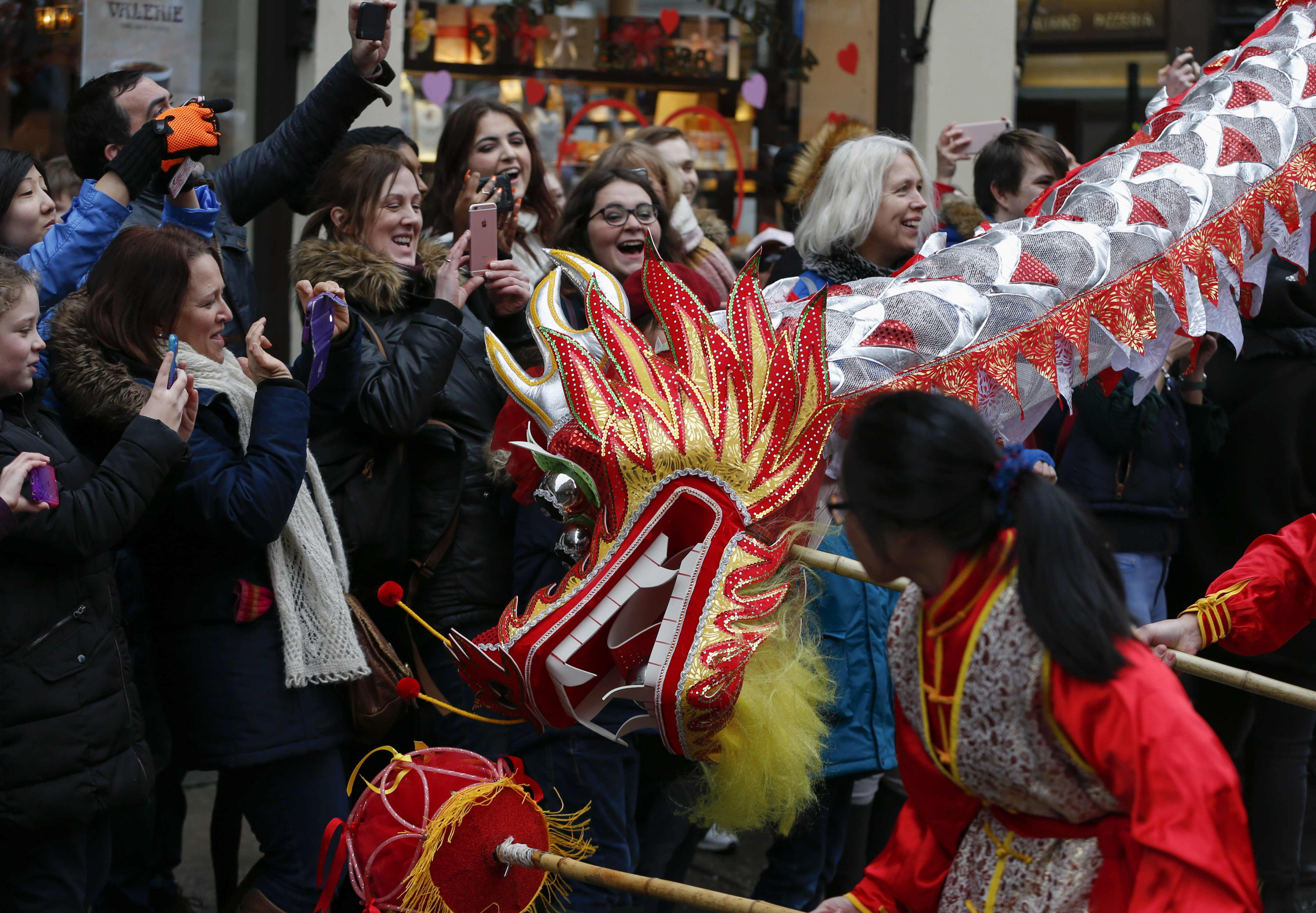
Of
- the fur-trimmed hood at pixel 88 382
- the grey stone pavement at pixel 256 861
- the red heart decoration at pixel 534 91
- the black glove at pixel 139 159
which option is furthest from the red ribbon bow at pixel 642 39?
the fur-trimmed hood at pixel 88 382

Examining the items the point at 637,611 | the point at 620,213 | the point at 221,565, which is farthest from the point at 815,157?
the point at 637,611

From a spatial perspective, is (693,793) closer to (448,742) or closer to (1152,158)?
(448,742)

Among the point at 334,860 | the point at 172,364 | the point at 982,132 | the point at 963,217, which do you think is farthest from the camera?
the point at 982,132

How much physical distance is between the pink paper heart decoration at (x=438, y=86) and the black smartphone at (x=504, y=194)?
7.25ft

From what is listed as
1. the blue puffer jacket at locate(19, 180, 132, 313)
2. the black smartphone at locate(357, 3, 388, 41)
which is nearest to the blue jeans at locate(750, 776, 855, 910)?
the blue puffer jacket at locate(19, 180, 132, 313)

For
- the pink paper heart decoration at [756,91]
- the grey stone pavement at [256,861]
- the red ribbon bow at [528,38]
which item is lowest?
the grey stone pavement at [256,861]

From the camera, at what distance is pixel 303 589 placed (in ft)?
9.96

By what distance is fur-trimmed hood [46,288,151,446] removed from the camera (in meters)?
2.84

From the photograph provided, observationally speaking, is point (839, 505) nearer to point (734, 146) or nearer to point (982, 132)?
point (982, 132)

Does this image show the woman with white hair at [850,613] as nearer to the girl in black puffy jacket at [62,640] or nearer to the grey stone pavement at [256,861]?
the grey stone pavement at [256,861]

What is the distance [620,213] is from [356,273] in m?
0.69

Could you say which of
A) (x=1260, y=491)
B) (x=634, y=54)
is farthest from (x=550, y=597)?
(x=634, y=54)

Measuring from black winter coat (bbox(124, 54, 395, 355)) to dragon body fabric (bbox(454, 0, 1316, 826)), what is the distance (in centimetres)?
147

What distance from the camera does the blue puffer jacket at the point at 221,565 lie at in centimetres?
286
